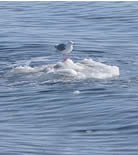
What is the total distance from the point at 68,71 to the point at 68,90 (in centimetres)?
124

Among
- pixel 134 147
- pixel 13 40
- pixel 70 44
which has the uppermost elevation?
pixel 13 40

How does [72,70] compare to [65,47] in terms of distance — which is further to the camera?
[65,47]

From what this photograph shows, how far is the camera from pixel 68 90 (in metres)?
19.7

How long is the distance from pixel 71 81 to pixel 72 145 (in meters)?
5.86

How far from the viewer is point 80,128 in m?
16.2

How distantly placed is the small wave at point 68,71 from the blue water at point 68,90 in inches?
Result: 1.8

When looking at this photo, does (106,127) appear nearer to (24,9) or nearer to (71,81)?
(71,81)

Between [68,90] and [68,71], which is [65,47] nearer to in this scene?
[68,71]

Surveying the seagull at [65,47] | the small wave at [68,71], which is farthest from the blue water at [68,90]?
the seagull at [65,47]

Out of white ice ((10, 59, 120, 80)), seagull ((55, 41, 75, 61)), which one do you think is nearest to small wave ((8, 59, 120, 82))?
white ice ((10, 59, 120, 80))

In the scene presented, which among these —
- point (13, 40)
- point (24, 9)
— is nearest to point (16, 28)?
point (13, 40)

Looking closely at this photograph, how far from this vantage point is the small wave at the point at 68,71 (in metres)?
20.8

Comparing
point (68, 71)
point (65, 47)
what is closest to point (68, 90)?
point (68, 71)

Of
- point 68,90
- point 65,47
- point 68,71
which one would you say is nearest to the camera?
point 68,90
